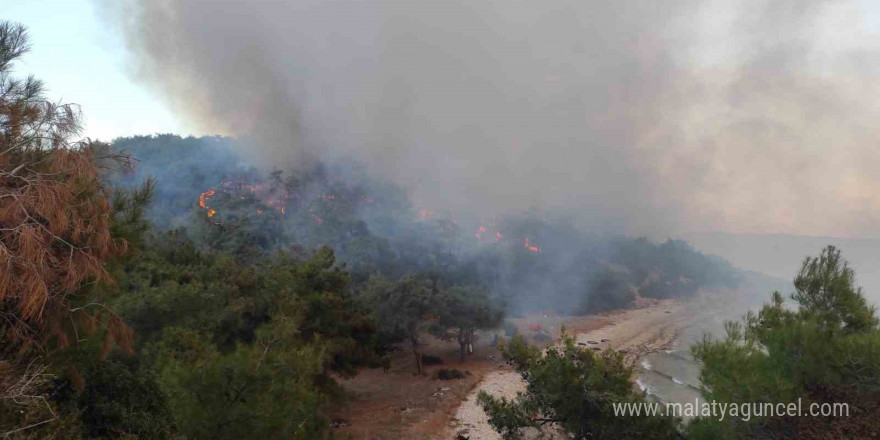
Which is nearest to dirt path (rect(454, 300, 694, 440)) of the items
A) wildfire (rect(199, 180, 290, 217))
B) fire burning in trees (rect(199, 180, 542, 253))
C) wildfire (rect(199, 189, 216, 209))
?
fire burning in trees (rect(199, 180, 542, 253))

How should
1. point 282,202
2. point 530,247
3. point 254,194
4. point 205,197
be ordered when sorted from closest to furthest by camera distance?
point 205,197, point 254,194, point 282,202, point 530,247

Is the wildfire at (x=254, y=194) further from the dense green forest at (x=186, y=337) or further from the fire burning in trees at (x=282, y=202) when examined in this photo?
the dense green forest at (x=186, y=337)

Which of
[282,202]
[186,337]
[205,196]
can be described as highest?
[205,196]

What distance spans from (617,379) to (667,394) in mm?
22705

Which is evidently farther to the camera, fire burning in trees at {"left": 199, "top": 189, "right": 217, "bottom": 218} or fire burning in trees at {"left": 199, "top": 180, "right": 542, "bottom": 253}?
fire burning in trees at {"left": 199, "top": 180, "right": 542, "bottom": 253}

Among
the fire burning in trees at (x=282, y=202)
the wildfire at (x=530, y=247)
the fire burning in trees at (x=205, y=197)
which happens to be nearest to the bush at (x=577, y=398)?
the fire burning in trees at (x=282, y=202)

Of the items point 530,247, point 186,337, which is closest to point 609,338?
point 530,247

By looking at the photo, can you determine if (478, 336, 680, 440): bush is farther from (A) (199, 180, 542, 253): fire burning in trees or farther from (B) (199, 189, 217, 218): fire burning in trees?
(B) (199, 189, 217, 218): fire burning in trees

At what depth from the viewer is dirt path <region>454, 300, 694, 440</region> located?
21.3 m

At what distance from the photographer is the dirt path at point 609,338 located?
21328 millimetres

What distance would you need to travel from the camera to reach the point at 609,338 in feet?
145

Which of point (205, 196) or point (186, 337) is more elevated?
point (205, 196)

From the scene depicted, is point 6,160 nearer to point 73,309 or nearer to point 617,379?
point 73,309

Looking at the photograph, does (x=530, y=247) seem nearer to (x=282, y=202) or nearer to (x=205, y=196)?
(x=282, y=202)
